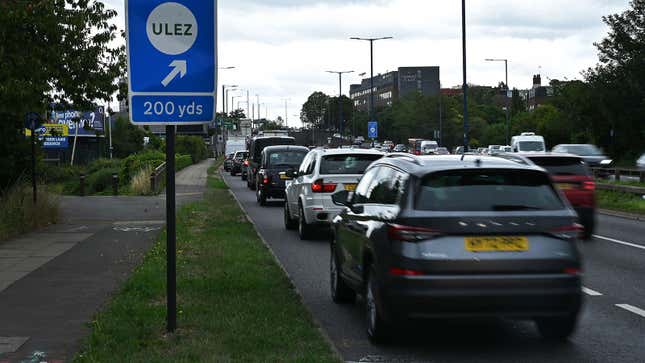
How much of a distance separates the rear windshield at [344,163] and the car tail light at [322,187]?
261mm

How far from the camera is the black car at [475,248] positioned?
23.7ft

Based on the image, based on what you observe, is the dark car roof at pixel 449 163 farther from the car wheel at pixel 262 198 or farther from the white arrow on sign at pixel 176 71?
the car wheel at pixel 262 198

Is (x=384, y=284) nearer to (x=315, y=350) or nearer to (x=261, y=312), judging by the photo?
(x=315, y=350)

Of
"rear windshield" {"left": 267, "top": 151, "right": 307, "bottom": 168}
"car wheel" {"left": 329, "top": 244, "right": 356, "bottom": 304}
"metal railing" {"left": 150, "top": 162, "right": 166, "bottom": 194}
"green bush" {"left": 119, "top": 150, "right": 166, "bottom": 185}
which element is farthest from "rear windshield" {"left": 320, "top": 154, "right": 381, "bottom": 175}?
"green bush" {"left": 119, "top": 150, "right": 166, "bottom": 185}

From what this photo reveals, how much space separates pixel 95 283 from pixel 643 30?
2390 inches

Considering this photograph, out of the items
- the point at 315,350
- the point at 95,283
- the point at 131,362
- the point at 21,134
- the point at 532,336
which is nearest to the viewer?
the point at 131,362

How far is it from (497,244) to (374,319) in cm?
124

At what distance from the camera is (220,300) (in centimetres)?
973

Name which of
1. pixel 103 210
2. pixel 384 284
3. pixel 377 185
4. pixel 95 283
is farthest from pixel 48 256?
pixel 103 210

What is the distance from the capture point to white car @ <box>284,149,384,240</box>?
17156 mm

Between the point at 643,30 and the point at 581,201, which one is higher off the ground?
the point at 643,30

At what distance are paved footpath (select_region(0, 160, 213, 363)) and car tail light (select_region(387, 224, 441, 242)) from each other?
8.61ft

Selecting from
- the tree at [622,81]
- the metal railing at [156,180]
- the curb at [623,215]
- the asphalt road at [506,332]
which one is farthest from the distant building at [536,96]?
the asphalt road at [506,332]

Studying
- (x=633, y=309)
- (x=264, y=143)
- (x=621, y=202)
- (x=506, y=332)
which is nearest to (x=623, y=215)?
(x=621, y=202)
